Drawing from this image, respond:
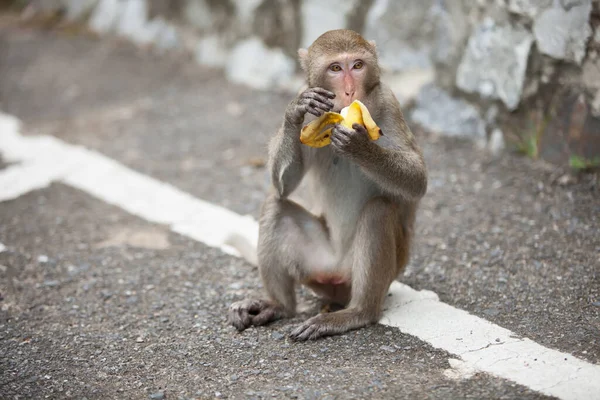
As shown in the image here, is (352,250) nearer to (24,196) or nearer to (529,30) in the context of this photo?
(529,30)

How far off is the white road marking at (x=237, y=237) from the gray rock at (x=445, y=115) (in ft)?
5.55

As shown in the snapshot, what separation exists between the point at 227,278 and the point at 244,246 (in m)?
0.24

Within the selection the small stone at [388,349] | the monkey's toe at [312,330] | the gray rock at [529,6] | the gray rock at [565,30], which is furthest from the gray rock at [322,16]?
the small stone at [388,349]

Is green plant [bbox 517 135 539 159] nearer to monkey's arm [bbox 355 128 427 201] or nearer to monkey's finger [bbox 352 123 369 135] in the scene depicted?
monkey's arm [bbox 355 128 427 201]

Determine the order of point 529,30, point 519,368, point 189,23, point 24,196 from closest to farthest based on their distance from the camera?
point 519,368
point 529,30
point 24,196
point 189,23

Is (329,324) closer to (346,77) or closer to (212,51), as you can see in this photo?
(346,77)

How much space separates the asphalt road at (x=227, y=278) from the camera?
317 centimetres

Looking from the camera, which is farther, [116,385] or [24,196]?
[24,196]

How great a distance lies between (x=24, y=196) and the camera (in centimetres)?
539

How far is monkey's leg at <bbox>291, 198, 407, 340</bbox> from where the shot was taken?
3.40 m

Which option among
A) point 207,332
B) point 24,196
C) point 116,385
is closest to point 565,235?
point 207,332

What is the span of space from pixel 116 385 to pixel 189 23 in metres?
5.04

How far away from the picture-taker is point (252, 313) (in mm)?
3711

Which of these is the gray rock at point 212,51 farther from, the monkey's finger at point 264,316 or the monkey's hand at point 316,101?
the monkey's hand at point 316,101
